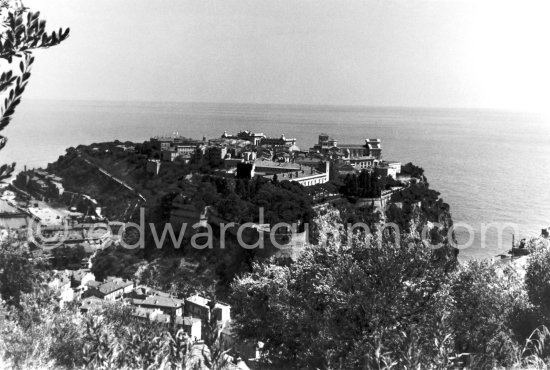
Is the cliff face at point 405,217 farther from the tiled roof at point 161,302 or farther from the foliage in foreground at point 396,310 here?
the foliage in foreground at point 396,310

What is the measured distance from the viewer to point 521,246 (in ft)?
94.0

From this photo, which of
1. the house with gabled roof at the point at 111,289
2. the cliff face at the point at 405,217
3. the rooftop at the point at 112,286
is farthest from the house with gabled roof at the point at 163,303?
the cliff face at the point at 405,217

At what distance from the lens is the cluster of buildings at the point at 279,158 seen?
33156 mm

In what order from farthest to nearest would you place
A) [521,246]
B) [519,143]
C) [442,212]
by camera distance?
[519,143]
[442,212]
[521,246]

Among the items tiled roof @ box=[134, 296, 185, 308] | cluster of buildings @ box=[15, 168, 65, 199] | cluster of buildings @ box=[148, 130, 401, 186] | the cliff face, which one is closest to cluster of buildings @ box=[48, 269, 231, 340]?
tiled roof @ box=[134, 296, 185, 308]

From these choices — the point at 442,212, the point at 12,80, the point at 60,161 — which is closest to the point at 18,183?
the point at 60,161

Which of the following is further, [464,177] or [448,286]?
[464,177]

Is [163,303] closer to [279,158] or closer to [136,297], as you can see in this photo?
[136,297]

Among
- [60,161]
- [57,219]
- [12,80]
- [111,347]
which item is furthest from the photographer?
[60,161]

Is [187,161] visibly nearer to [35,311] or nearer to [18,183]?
[18,183]

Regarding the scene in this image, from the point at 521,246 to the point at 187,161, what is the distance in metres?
22.2

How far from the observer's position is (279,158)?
38.3m

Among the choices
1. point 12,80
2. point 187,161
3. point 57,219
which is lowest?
point 57,219

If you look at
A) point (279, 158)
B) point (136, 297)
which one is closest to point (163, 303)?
point (136, 297)
